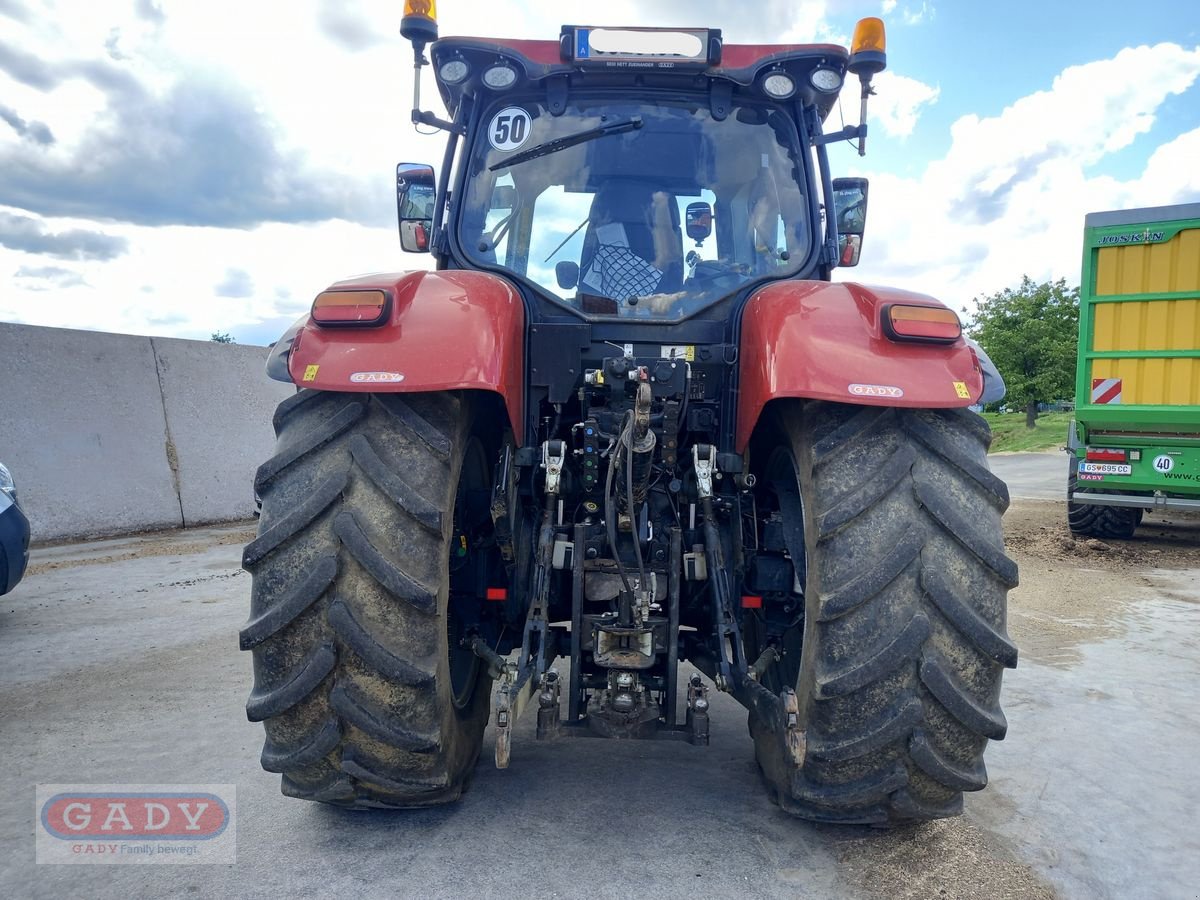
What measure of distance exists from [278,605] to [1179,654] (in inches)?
193

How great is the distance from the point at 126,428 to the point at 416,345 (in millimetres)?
7825

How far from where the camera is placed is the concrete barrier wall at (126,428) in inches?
320

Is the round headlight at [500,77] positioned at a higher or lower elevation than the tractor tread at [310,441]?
higher

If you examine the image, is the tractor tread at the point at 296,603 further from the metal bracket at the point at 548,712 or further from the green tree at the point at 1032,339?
the green tree at the point at 1032,339

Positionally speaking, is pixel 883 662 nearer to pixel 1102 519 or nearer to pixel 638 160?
pixel 638 160

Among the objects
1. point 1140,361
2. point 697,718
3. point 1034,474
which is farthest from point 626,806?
point 1034,474

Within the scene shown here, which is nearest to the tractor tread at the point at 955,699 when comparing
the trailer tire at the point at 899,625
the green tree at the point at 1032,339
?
the trailer tire at the point at 899,625

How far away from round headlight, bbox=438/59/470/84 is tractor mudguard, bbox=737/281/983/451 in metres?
1.60

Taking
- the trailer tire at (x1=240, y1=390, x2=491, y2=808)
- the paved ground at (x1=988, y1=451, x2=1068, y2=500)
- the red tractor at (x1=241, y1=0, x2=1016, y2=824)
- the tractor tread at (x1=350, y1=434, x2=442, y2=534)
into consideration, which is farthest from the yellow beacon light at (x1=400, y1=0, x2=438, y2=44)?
the paved ground at (x1=988, y1=451, x2=1068, y2=500)

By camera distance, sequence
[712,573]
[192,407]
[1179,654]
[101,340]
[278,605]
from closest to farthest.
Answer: [278,605], [712,573], [1179,654], [101,340], [192,407]

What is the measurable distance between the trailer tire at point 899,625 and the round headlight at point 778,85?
62.3 inches

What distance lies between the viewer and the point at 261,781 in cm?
308

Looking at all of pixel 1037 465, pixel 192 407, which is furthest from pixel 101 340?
pixel 1037 465

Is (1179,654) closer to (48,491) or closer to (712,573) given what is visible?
(712,573)
